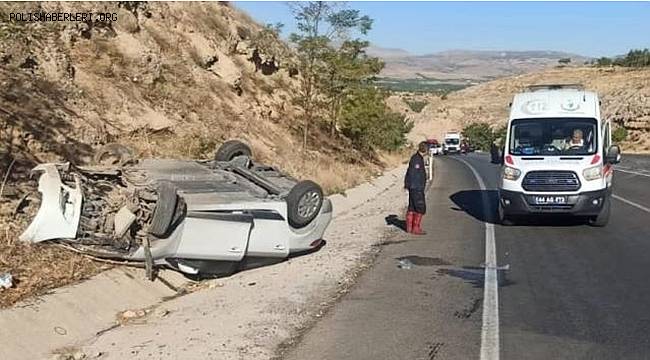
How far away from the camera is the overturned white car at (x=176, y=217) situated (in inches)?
357

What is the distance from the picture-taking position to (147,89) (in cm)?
2153

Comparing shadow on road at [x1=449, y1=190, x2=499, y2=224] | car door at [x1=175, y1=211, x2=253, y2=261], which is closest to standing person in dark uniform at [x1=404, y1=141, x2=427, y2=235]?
shadow on road at [x1=449, y1=190, x2=499, y2=224]

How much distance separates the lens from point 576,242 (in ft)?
42.9

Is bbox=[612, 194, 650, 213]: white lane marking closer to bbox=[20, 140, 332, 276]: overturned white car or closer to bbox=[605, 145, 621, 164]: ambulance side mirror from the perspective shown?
bbox=[605, 145, 621, 164]: ambulance side mirror

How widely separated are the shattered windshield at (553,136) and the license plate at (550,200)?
3.32 feet

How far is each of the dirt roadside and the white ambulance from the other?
3.74m

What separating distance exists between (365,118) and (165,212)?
2866 cm

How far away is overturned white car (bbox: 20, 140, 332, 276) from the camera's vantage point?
29.8ft

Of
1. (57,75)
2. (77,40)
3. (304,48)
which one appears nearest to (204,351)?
(57,75)

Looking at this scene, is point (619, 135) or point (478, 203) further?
point (619, 135)

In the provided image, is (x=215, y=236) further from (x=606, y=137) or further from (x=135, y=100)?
(x=135, y=100)

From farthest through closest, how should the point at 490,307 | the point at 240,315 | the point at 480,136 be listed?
the point at 480,136 < the point at 490,307 < the point at 240,315

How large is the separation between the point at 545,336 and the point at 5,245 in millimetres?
5866

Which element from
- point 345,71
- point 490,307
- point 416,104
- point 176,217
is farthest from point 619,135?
point 416,104
